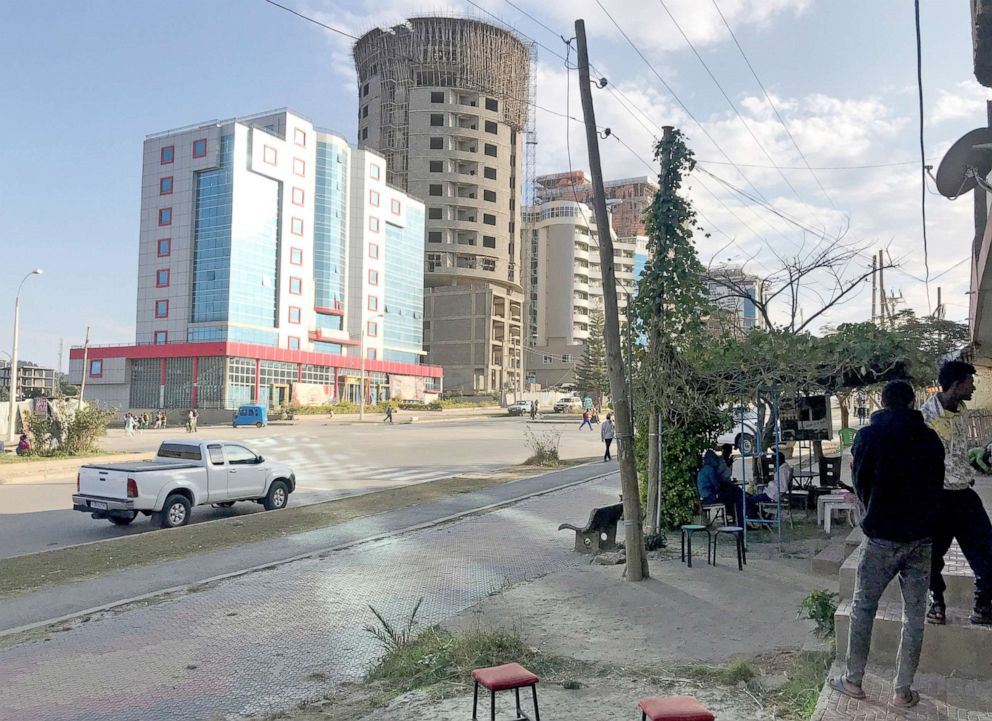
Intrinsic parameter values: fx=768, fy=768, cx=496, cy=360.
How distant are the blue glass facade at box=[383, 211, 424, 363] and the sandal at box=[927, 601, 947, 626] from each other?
82787 millimetres

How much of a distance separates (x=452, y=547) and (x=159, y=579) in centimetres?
391

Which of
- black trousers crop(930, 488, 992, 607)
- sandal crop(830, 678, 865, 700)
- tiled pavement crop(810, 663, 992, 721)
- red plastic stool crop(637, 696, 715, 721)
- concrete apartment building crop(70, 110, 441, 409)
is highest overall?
concrete apartment building crop(70, 110, 441, 409)

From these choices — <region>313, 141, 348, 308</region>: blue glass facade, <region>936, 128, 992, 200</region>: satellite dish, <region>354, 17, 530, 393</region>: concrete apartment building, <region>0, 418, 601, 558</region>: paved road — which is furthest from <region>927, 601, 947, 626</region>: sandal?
<region>354, 17, 530, 393</region>: concrete apartment building

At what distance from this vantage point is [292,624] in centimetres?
726

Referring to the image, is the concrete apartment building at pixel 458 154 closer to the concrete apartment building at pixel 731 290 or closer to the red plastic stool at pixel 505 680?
the concrete apartment building at pixel 731 290

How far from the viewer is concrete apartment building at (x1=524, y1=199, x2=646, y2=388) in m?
128

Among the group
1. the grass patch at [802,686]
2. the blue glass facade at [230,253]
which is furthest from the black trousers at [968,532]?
the blue glass facade at [230,253]

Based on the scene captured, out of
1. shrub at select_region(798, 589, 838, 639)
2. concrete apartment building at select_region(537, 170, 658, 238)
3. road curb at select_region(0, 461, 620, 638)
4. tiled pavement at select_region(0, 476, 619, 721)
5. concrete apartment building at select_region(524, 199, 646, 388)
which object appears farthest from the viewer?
concrete apartment building at select_region(537, 170, 658, 238)

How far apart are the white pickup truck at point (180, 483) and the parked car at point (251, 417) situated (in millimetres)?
40166

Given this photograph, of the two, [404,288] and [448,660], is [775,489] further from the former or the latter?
[404,288]

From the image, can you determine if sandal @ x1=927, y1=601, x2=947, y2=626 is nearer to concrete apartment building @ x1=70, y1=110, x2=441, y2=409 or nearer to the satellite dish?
the satellite dish

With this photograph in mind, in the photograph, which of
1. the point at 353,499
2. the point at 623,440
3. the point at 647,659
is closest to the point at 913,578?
the point at 647,659

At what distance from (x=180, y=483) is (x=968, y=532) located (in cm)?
1272

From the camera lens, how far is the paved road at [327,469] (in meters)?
13.6
